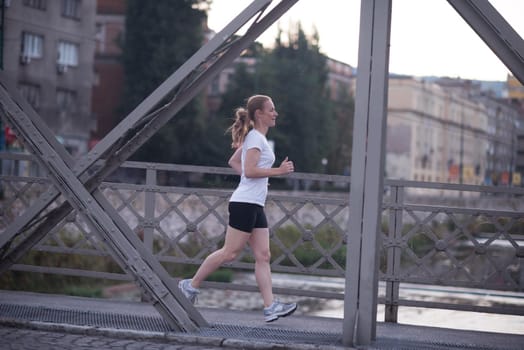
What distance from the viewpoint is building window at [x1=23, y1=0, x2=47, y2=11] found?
53.9m

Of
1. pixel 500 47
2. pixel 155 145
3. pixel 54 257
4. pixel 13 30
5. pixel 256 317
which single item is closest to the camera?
pixel 500 47

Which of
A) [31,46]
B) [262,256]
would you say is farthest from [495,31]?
[31,46]

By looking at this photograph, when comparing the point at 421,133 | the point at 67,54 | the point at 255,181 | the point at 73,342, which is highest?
the point at 67,54

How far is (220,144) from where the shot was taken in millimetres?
67312

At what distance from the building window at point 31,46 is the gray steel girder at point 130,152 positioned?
48.3 m

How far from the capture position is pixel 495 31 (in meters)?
6.50

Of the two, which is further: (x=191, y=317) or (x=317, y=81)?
(x=317, y=81)

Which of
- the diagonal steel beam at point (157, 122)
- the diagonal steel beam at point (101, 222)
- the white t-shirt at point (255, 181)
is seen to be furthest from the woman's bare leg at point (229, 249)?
the diagonal steel beam at point (157, 122)

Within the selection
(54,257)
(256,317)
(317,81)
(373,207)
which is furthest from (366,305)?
(317,81)

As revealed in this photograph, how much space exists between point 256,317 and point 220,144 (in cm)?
5908

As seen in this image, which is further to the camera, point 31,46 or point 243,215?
point 31,46

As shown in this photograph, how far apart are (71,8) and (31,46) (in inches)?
141

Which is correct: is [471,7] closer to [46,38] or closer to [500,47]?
A: [500,47]

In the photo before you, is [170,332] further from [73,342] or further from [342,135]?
[342,135]
